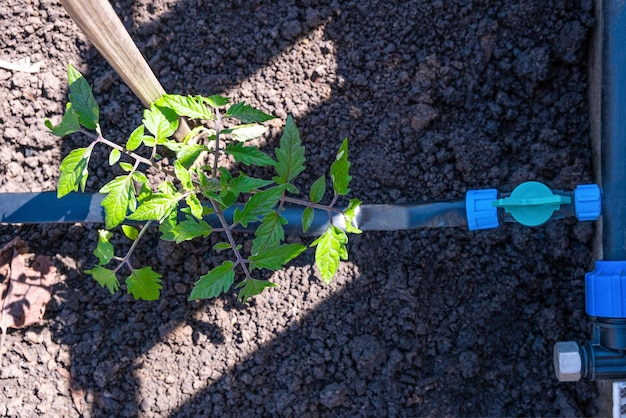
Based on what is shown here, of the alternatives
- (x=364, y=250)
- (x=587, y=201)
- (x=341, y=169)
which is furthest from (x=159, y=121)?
(x=587, y=201)

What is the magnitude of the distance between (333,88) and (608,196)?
77cm

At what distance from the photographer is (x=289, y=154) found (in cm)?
126

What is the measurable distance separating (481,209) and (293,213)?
0.46 m

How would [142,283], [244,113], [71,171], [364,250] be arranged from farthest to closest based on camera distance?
[364,250]
[142,283]
[244,113]
[71,171]

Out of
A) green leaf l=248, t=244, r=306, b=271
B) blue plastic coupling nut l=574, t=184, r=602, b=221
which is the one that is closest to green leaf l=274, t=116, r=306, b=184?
green leaf l=248, t=244, r=306, b=271

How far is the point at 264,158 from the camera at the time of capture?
1299mm

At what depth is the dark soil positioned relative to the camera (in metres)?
1.62

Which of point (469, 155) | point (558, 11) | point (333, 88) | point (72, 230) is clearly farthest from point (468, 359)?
point (72, 230)

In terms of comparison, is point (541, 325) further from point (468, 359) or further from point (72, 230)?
point (72, 230)

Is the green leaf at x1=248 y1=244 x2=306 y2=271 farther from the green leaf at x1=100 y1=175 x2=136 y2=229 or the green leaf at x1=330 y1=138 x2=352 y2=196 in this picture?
the green leaf at x1=100 y1=175 x2=136 y2=229

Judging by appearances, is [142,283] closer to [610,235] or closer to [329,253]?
[329,253]

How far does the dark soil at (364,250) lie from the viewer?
1.62 meters

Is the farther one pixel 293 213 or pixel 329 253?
pixel 293 213

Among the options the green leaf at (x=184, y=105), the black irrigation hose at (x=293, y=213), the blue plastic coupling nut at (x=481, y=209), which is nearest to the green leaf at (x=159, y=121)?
the green leaf at (x=184, y=105)
